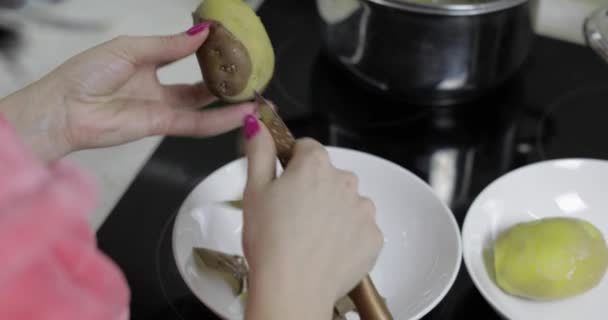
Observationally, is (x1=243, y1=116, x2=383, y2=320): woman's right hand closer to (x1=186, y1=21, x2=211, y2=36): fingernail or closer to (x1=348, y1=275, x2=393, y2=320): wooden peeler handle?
(x1=348, y1=275, x2=393, y2=320): wooden peeler handle

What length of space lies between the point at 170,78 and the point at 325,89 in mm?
224

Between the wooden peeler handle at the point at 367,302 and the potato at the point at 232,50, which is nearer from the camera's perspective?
the wooden peeler handle at the point at 367,302

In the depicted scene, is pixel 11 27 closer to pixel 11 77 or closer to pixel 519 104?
pixel 11 77

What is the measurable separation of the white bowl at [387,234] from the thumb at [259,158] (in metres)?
0.15

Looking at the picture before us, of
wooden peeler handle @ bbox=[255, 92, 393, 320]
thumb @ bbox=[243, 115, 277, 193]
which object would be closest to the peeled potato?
wooden peeler handle @ bbox=[255, 92, 393, 320]

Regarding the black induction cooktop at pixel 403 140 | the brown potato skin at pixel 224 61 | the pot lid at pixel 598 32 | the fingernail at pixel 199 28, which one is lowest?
the black induction cooktop at pixel 403 140

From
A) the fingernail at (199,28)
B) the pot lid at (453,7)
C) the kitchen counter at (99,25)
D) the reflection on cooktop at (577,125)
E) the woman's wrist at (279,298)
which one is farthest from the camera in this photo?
the kitchen counter at (99,25)

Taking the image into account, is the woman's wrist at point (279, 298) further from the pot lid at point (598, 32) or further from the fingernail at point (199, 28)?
the pot lid at point (598, 32)

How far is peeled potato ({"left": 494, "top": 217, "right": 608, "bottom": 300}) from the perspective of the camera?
0.67m

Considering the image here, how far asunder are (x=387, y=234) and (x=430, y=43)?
0.22m

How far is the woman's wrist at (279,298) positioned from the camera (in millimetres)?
498

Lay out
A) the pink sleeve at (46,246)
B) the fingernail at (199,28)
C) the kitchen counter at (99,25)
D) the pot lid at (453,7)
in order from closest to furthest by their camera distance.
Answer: the pink sleeve at (46,246) → the fingernail at (199,28) → the pot lid at (453,7) → the kitchen counter at (99,25)

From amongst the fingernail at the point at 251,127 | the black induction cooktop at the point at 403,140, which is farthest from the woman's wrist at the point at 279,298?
the black induction cooktop at the point at 403,140

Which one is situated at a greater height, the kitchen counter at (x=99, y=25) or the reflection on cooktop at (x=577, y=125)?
the kitchen counter at (x=99, y=25)
